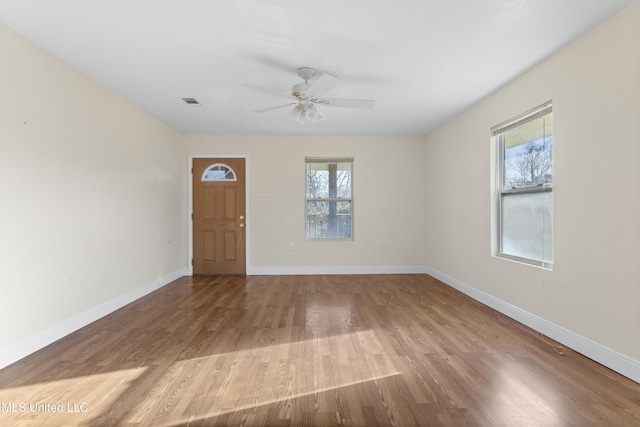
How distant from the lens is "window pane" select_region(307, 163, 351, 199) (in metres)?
5.78

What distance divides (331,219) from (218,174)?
2.14 meters

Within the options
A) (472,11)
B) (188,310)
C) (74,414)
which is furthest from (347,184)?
(74,414)

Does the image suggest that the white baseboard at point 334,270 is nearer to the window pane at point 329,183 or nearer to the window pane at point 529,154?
the window pane at point 329,183

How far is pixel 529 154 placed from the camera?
128 inches

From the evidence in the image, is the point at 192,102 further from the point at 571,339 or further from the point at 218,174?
the point at 571,339

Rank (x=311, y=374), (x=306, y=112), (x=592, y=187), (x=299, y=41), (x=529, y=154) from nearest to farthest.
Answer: (x=311, y=374), (x=592, y=187), (x=299, y=41), (x=529, y=154), (x=306, y=112)

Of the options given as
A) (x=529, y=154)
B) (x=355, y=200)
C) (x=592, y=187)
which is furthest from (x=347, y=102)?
(x=355, y=200)

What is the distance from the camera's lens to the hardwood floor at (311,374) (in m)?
1.75

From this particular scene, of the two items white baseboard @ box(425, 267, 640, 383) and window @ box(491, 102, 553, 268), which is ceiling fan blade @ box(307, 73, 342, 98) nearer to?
window @ box(491, 102, 553, 268)

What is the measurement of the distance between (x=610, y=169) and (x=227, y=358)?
3.08 meters

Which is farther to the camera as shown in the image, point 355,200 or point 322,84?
point 355,200

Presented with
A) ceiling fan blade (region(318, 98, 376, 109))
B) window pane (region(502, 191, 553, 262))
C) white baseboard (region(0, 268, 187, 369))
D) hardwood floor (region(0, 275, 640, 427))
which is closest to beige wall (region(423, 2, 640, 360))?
window pane (region(502, 191, 553, 262))

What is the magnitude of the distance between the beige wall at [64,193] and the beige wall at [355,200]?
5.58 ft

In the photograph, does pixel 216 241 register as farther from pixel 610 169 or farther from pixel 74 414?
pixel 610 169
